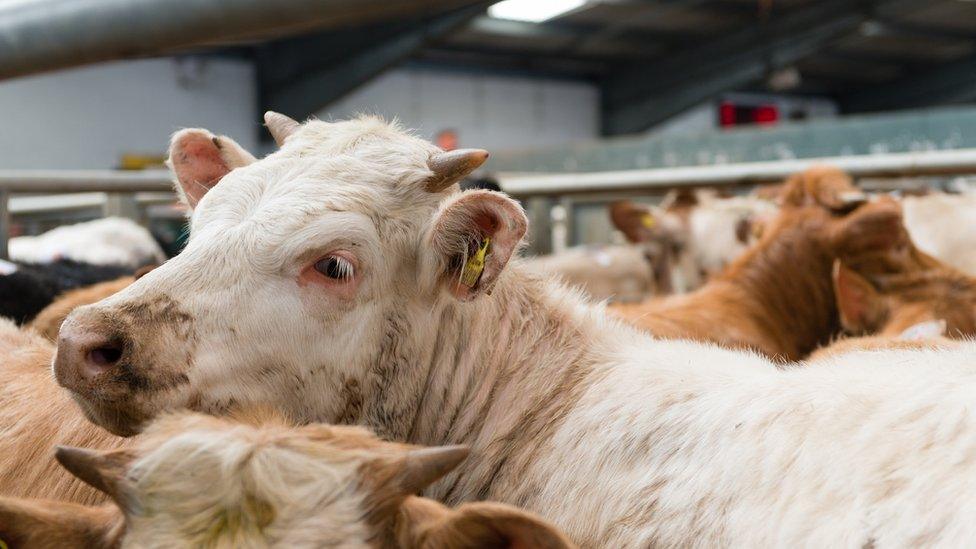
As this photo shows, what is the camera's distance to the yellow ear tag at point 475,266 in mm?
2113

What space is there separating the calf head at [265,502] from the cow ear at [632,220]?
5.73m

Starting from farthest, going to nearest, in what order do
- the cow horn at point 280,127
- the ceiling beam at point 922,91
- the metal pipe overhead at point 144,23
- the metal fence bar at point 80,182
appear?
the ceiling beam at point 922,91 → the metal fence bar at point 80,182 → the cow horn at point 280,127 → the metal pipe overhead at point 144,23

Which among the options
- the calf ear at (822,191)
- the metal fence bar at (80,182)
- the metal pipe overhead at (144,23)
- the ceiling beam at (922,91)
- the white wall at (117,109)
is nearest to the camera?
the metal pipe overhead at (144,23)

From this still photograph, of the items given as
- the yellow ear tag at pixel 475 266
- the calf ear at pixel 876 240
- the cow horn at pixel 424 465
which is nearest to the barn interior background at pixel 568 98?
the calf ear at pixel 876 240

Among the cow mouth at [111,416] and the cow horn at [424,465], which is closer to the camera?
the cow horn at [424,465]

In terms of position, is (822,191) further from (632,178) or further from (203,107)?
(203,107)

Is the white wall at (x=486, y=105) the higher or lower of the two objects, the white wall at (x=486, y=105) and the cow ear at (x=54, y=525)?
the lower

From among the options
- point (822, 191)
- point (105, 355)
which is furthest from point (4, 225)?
point (822, 191)

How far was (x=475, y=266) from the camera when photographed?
6.98ft

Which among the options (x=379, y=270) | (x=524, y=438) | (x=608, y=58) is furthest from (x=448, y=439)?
(x=608, y=58)

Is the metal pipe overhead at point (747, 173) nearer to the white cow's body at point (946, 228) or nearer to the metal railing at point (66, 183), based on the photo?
the white cow's body at point (946, 228)

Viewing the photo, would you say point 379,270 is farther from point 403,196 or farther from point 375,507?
point 375,507

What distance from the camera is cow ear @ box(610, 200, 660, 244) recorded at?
7.08m

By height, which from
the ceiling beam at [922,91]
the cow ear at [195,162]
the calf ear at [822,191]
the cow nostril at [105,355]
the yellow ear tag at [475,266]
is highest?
the cow ear at [195,162]
